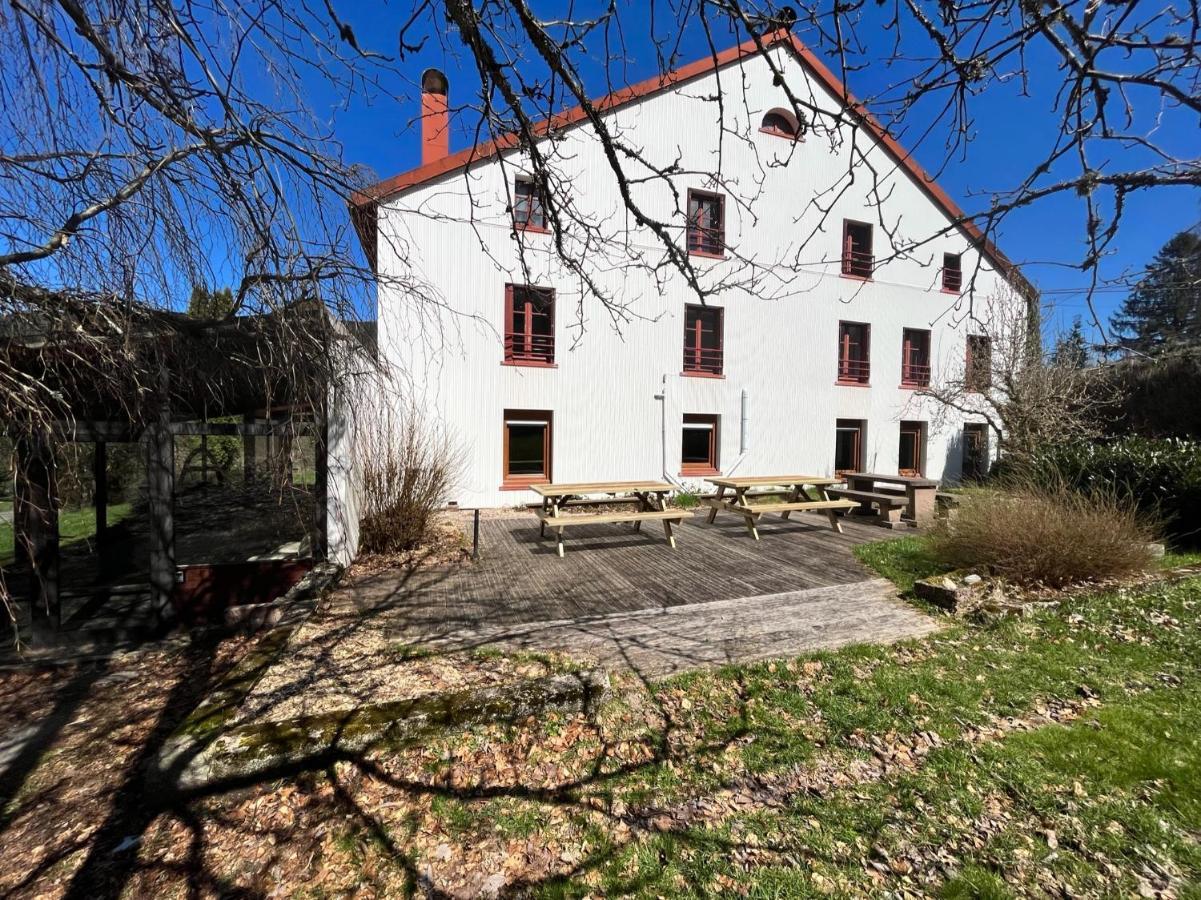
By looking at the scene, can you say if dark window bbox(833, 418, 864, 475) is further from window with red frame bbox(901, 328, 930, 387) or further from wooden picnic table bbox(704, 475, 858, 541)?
wooden picnic table bbox(704, 475, 858, 541)

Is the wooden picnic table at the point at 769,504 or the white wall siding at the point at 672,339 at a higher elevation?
the white wall siding at the point at 672,339

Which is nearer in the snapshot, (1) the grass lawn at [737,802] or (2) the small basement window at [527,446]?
(1) the grass lawn at [737,802]

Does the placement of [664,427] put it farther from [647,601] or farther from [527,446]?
[647,601]

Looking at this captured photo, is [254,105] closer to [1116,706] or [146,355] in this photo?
[146,355]

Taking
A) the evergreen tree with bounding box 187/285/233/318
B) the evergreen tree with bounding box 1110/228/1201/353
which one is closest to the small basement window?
the evergreen tree with bounding box 187/285/233/318

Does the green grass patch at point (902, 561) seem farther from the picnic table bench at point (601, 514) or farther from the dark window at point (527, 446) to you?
the dark window at point (527, 446)

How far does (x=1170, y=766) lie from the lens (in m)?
2.73

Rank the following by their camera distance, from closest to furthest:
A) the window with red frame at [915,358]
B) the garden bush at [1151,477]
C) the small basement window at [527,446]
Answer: the garden bush at [1151,477], the small basement window at [527,446], the window with red frame at [915,358]

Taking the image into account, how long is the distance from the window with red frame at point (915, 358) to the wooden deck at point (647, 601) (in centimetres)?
1027

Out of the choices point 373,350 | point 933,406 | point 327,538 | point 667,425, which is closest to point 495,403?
point 667,425

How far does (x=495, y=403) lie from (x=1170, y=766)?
10715 mm

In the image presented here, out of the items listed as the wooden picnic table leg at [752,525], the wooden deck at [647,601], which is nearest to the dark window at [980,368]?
the wooden deck at [647,601]

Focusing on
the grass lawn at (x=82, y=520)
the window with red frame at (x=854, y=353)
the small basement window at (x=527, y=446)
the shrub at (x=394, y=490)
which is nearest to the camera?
the grass lawn at (x=82, y=520)

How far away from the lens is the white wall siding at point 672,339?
36.7ft
